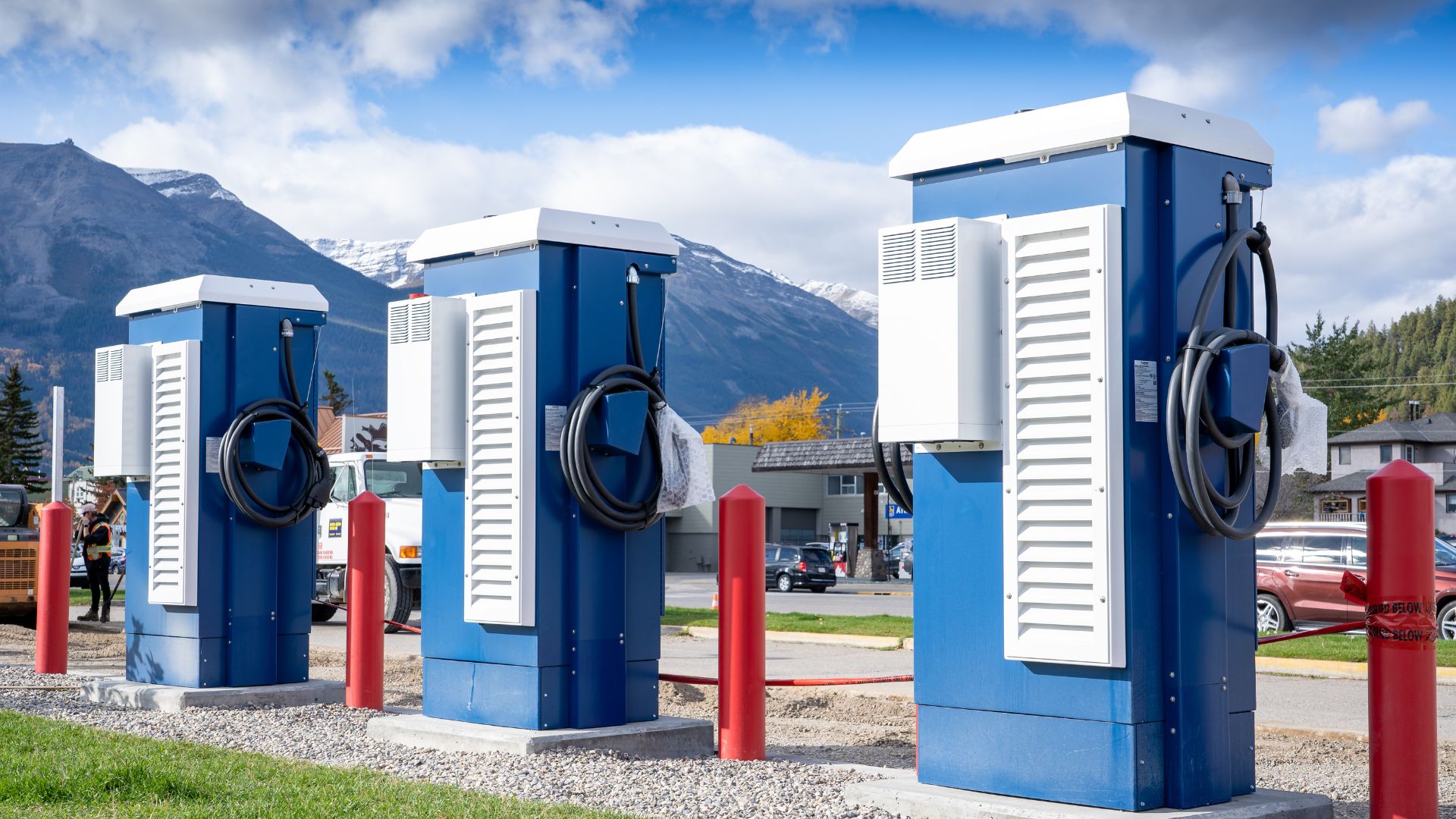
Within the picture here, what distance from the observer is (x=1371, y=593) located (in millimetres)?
5609

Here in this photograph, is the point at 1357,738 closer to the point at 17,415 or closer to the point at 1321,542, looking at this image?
the point at 1321,542

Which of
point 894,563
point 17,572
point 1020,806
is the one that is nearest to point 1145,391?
point 1020,806

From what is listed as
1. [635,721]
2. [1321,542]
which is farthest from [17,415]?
[635,721]

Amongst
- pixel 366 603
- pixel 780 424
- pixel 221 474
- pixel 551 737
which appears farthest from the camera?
pixel 780 424

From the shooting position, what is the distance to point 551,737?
7.62 m

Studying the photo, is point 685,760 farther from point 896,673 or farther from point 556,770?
point 896,673

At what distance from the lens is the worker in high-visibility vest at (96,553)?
21156mm

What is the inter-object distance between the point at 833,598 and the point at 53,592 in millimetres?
23119

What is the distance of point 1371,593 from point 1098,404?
4.19ft

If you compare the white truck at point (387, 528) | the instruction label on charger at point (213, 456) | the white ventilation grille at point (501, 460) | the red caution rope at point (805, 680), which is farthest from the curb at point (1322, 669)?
the white truck at point (387, 528)

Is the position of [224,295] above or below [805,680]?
above

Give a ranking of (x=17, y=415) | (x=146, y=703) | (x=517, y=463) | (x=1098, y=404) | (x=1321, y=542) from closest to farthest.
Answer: (x=1098, y=404), (x=517, y=463), (x=146, y=703), (x=1321, y=542), (x=17, y=415)

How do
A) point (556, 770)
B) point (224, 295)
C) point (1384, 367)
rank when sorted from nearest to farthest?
point (556, 770) < point (224, 295) < point (1384, 367)

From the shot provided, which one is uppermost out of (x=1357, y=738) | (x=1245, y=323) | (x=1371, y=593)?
(x=1245, y=323)
